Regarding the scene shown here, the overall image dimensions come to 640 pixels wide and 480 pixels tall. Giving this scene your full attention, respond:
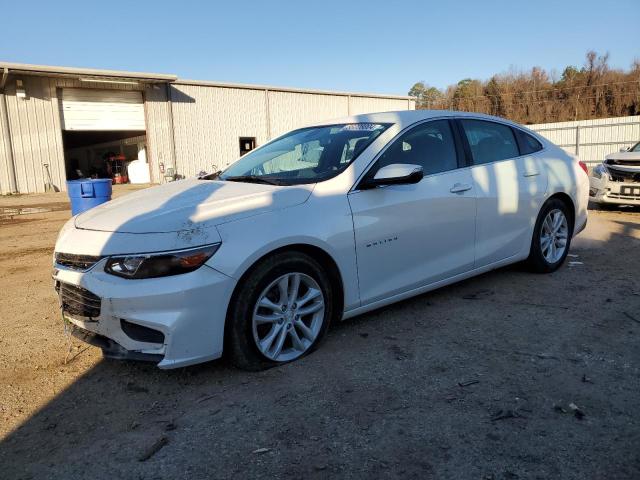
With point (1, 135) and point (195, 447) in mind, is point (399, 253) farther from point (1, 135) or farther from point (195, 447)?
point (1, 135)

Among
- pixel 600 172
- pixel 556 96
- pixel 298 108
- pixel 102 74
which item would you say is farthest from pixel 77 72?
pixel 556 96

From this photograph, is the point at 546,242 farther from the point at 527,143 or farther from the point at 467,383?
the point at 467,383

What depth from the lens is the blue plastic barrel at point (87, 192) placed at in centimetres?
639

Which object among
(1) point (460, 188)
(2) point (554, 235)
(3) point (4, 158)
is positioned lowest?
(2) point (554, 235)

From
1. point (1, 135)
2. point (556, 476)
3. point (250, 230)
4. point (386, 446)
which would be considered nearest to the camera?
point (556, 476)

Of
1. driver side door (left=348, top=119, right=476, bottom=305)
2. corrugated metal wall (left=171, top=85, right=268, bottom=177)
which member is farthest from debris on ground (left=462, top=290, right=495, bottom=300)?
corrugated metal wall (left=171, top=85, right=268, bottom=177)

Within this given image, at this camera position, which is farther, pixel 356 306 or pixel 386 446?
pixel 356 306

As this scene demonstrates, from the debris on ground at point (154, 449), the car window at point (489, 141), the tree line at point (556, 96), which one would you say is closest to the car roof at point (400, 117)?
the car window at point (489, 141)

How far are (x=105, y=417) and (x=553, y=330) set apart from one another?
2.96m

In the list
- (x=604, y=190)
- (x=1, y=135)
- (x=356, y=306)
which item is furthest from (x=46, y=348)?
(x=1, y=135)

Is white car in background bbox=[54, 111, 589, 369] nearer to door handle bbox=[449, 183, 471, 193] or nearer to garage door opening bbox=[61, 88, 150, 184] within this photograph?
door handle bbox=[449, 183, 471, 193]

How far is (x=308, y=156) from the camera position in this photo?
386 centimetres

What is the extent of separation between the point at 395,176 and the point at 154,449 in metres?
2.14

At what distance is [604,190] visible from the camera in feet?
30.7
